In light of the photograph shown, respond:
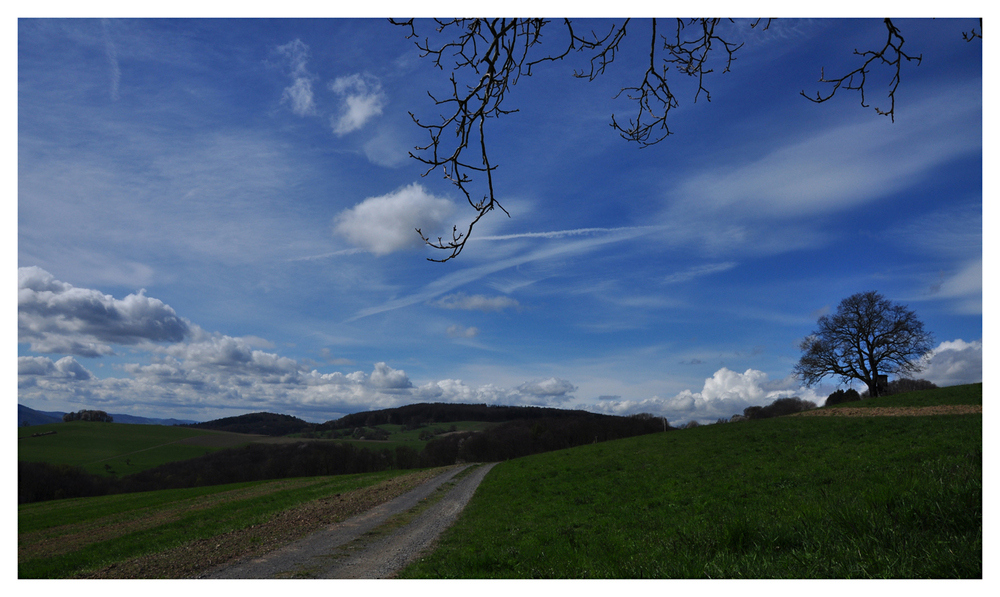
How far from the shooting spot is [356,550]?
12.7 m

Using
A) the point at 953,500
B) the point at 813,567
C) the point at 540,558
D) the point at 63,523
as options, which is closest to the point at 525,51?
the point at 813,567

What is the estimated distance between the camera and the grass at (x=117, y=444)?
2844 inches

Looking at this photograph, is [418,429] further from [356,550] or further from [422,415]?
[356,550]

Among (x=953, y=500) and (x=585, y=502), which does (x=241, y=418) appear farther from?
(x=953, y=500)

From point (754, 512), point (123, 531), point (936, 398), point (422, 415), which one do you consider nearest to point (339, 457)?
point (422, 415)

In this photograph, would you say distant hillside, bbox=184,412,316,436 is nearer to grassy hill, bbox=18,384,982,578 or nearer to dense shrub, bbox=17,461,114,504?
dense shrub, bbox=17,461,114,504

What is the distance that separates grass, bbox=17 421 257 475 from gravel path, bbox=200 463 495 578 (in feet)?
246

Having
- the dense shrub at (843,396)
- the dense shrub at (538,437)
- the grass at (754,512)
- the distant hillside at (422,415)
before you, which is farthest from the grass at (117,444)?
the dense shrub at (843,396)

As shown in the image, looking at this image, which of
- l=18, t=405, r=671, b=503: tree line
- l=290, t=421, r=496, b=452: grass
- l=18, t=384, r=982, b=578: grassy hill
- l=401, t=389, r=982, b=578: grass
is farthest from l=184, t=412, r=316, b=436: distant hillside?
l=401, t=389, r=982, b=578: grass

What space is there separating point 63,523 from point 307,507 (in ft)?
59.8

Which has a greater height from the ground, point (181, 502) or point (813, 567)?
point (813, 567)

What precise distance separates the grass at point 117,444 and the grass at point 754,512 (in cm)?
8154

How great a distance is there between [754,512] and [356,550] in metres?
10.5

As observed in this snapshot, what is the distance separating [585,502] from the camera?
16.0 m
